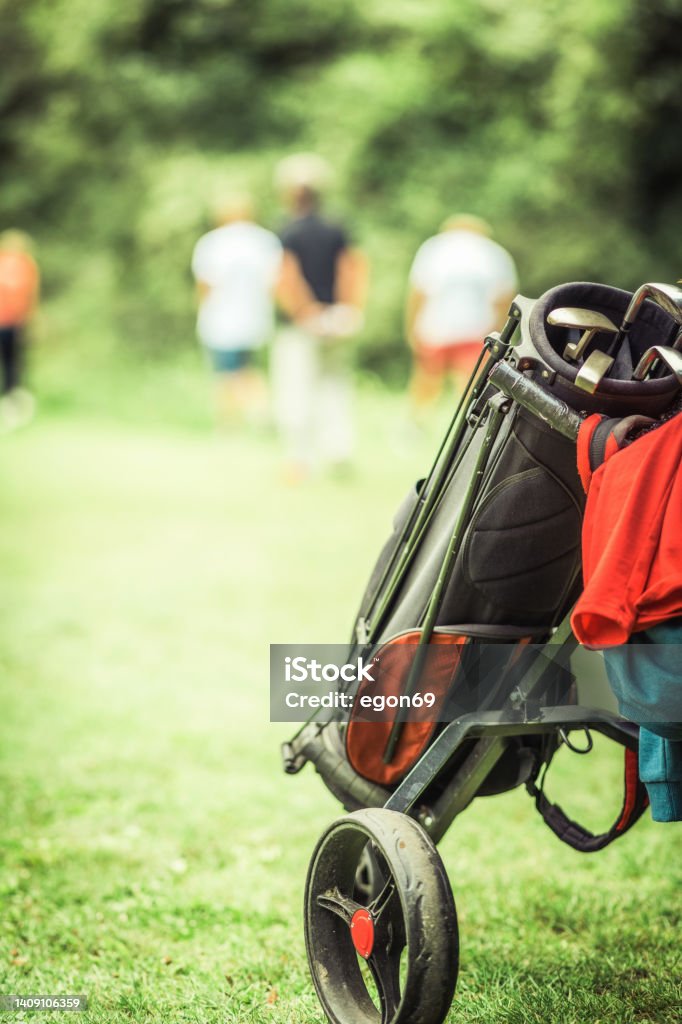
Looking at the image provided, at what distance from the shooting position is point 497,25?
58.7 feet

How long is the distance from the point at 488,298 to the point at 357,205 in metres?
9.24

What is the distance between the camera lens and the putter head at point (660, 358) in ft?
6.55

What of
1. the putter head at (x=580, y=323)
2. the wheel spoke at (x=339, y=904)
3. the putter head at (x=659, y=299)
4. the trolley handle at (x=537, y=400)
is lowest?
the wheel spoke at (x=339, y=904)

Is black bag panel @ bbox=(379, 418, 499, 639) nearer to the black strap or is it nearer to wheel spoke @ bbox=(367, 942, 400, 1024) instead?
the black strap

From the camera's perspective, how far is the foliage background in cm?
1623

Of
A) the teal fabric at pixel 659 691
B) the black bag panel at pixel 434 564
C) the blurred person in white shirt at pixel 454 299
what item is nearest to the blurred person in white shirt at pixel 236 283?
the blurred person in white shirt at pixel 454 299

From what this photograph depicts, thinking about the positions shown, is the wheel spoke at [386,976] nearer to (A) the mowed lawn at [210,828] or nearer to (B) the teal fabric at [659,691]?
(A) the mowed lawn at [210,828]

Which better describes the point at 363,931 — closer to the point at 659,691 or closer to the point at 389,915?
the point at 389,915

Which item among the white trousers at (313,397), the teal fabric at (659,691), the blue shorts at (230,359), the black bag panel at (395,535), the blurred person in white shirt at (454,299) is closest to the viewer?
the teal fabric at (659,691)

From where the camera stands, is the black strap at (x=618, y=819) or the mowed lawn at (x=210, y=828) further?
the mowed lawn at (x=210, y=828)

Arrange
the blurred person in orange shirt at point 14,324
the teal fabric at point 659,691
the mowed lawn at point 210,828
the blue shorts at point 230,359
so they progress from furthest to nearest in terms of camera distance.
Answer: the blurred person in orange shirt at point 14,324 → the blue shorts at point 230,359 → the mowed lawn at point 210,828 → the teal fabric at point 659,691

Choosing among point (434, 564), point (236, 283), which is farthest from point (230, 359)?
point (434, 564)

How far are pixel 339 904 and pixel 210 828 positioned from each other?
1.36 metres

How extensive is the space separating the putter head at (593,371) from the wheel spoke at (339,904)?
1113 millimetres
